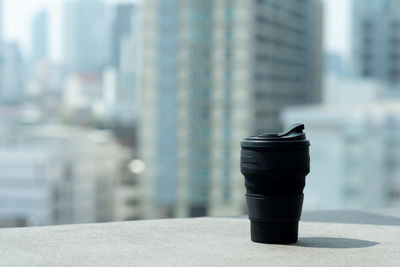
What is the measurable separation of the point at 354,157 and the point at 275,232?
103169 mm

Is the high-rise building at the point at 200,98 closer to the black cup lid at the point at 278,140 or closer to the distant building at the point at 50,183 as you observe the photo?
the distant building at the point at 50,183

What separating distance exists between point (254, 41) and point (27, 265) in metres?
155

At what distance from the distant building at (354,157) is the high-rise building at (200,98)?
1440 inches

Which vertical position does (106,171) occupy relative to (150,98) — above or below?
below

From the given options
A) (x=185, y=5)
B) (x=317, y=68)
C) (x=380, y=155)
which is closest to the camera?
(x=380, y=155)

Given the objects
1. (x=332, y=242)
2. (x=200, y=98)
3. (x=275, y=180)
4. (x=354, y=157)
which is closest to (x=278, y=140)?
(x=275, y=180)

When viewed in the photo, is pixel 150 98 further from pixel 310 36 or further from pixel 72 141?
pixel 310 36

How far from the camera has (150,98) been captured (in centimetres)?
15975

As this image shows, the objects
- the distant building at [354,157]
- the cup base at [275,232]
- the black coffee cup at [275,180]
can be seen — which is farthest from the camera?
the distant building at [354,157]

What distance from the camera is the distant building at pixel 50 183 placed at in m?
157

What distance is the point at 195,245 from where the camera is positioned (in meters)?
7.04

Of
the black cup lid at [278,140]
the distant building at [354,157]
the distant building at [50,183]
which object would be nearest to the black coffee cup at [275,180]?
the black cup lid at [278,140]

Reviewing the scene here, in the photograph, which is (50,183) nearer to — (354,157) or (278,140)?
(354,157)

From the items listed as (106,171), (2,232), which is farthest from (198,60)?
(2,232)
